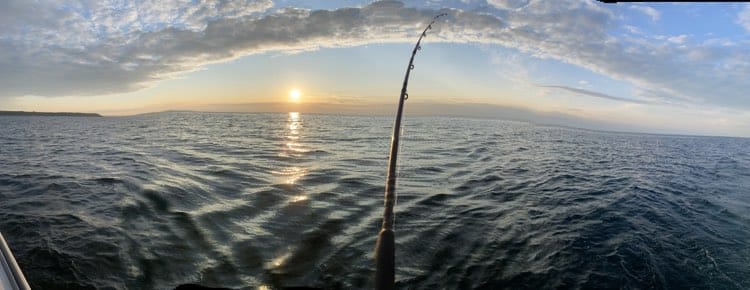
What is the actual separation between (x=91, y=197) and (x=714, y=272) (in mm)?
15102

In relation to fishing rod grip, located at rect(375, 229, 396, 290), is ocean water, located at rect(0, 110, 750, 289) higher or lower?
lower

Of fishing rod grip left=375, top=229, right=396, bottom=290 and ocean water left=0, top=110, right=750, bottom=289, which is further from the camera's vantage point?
ocean water left=0, top=110, right=750, bottom=289

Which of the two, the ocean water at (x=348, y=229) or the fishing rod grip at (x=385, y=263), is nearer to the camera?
the fishing rod grip at (x=385, y=263)

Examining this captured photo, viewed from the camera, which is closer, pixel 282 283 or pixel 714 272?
pixel 282 283

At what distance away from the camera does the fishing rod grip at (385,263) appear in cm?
269

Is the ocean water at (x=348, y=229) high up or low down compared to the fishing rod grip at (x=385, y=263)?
down

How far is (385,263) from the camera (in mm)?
2842

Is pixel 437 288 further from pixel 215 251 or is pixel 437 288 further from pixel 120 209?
pixel 120 209

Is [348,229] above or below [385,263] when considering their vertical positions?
below

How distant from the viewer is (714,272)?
771 cm

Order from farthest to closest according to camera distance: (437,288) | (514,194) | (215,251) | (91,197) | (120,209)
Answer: (514,194) → (91,197) → (120,209) → (215,251) → (437,288)

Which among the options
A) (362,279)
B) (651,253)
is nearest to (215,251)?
(362,279)

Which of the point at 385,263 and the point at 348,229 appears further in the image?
the point at 348,229

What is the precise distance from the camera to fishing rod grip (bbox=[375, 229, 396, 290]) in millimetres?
2686
